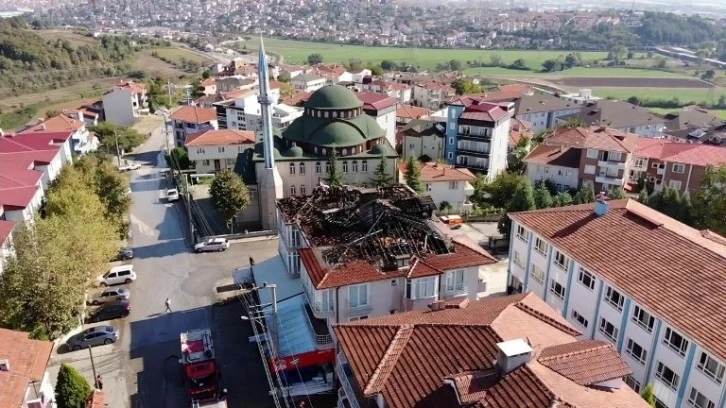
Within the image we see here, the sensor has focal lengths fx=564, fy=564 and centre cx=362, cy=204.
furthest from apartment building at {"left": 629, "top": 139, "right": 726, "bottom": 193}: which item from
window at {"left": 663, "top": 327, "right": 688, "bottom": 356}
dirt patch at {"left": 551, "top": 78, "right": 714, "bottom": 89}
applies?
dirt patch at {"left": 551, "top": 78, "right": 714, "bottom": 89}

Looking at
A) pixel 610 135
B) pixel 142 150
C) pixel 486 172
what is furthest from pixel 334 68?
pixel 610 135

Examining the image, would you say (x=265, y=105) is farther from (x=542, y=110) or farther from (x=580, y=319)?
(x=542, y=110)

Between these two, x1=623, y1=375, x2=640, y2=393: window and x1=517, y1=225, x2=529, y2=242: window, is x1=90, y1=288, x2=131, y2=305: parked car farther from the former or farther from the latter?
x1=623, y1=375, x2=640, y2=393: window

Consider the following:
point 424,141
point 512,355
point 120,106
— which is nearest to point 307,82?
point 120,106

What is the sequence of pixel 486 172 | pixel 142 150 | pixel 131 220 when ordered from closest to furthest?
pixel 131 220 → pixel 486 172 → pixel 142 150

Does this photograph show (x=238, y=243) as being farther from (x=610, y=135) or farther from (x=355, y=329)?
(x=610, y=135)

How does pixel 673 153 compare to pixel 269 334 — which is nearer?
pixel 269 334
